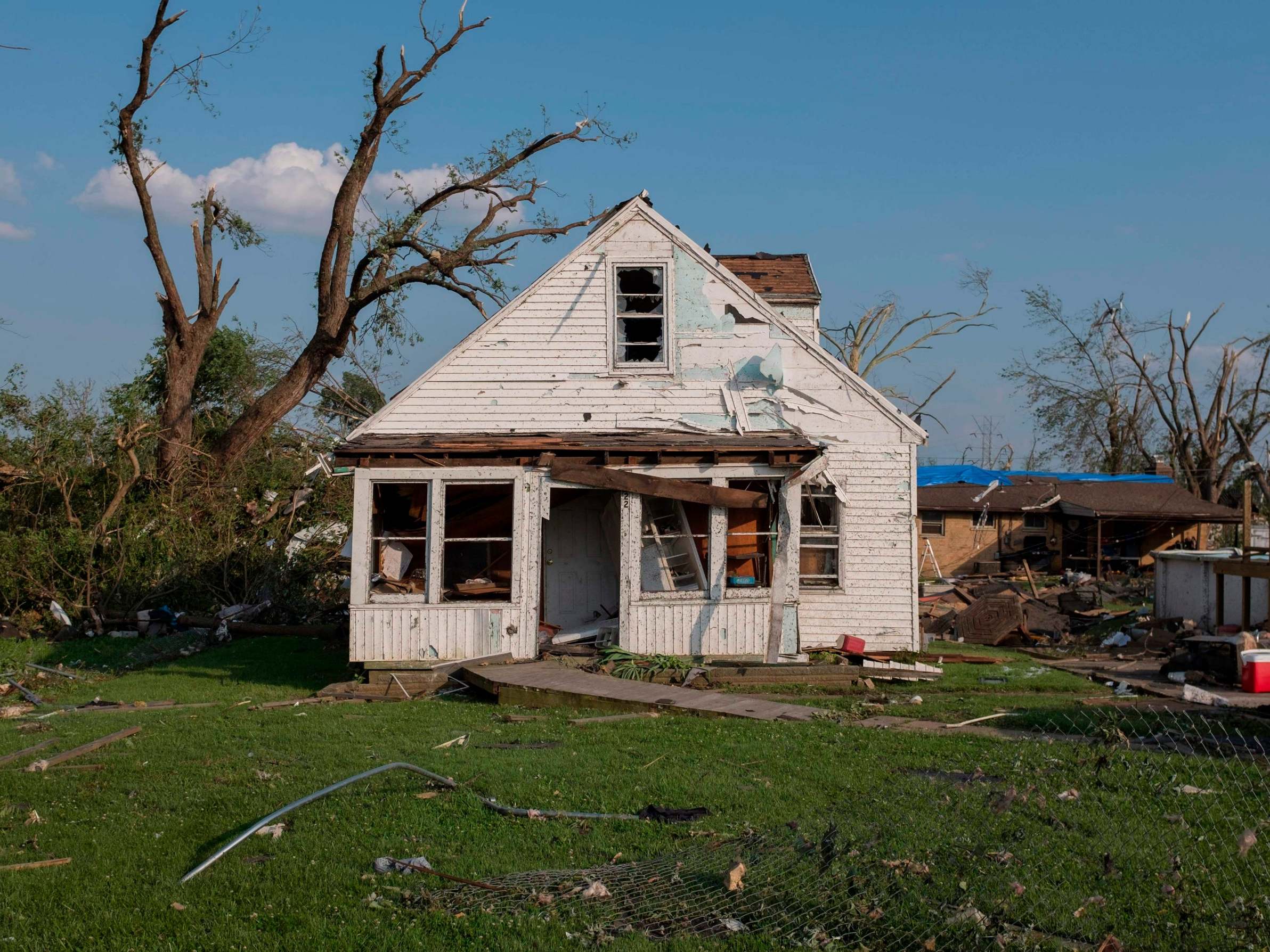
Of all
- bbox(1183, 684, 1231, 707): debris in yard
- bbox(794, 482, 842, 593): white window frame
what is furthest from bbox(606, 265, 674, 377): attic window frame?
bbox(1183, 684, 1231, 707): debris in yard

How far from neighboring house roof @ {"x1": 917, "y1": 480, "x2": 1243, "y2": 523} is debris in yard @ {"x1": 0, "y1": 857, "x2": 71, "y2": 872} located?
29328 mm

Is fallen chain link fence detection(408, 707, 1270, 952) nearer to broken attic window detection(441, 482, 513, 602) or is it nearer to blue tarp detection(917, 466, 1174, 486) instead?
broken attic window detection(441, 482, 513, 602)

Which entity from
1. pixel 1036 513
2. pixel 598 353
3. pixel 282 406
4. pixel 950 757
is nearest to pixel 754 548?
pixel 598 353

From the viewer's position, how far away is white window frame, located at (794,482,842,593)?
16.1 m

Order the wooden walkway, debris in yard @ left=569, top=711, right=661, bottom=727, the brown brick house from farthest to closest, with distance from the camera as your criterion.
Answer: the brown brick house
the wooden walkway
debris in yard @ left=569, top=711, right=661, bottom=727

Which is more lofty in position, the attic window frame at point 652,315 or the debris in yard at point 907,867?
the attic window frame at point 652,315

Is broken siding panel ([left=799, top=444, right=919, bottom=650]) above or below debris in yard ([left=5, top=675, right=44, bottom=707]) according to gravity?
above

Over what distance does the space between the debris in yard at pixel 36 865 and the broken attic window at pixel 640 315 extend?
10.7 meters

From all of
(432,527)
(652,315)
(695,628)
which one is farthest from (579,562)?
(652,315)

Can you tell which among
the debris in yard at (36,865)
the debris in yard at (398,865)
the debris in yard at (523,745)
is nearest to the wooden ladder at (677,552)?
the debris in yard at (523,745)

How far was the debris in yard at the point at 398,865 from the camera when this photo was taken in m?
6.34

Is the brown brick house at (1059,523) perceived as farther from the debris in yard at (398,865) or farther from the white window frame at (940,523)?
the debris in yard at (398,865)

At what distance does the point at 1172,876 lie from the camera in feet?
19.3

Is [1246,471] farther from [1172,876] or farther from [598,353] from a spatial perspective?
[1172,876]
